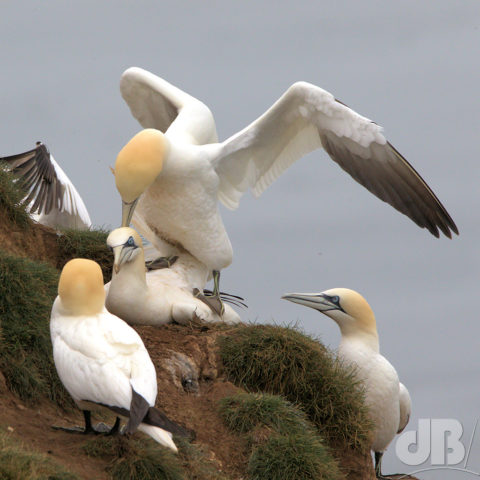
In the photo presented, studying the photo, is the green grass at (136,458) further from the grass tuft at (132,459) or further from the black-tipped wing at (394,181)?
the black-tipped wing at (394,181)

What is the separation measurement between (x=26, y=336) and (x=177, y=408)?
53.0 inches

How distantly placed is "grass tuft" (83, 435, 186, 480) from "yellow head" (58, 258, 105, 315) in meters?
0.86

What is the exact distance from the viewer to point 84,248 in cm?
1068

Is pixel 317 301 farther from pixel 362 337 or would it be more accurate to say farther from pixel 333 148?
pixel 333 148

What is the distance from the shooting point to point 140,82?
1146 centimetres

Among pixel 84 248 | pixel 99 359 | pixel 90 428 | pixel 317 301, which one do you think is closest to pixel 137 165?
pixel 84 248

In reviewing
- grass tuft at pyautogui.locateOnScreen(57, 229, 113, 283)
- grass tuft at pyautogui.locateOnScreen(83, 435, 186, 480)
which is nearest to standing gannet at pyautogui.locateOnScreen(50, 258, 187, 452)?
grass tuft at pyautogui.locateOnScreen(83, 435, 186, 480)

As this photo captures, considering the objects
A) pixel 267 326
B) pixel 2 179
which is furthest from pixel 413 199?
pixel 2 179

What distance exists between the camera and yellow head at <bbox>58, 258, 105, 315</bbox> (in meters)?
6.75

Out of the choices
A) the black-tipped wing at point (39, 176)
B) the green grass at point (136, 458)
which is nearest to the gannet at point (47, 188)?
the black-tipped wing at point (39, 176)

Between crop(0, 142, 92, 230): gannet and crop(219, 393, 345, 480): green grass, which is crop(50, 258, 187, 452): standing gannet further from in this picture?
crop(0, 142, 92, 230): gannet

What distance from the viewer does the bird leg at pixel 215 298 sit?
10227 millimetres

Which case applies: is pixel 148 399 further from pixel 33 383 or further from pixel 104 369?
pixel 33 383

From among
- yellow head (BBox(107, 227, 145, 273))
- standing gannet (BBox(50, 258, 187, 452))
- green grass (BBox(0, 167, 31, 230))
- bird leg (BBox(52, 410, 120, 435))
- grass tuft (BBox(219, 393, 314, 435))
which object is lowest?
bird leg (BBox(52, 410, 120, 435))
